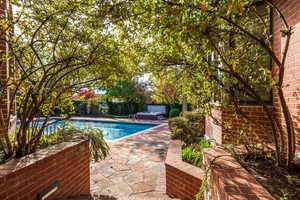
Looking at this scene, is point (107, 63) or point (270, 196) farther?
point (107, 63)

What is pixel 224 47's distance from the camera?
2.74 meters

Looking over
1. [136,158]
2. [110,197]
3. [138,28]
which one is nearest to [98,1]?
[138,28]

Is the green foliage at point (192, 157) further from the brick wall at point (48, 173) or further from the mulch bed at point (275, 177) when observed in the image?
the brick wall at point (48, 173)

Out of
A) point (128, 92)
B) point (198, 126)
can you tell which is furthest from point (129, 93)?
point (198, 126)

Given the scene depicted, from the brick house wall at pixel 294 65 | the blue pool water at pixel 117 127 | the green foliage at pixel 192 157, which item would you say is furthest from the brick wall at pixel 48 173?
the blue pool water at pixel 117 127

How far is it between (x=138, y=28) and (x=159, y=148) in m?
5.10

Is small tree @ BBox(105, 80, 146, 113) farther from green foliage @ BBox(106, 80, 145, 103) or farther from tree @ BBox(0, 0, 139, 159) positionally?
tree @ BBox(0, 0, 139, 159)

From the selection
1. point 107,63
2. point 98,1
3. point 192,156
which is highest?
point 98,1

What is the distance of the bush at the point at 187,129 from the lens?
19.8 feet

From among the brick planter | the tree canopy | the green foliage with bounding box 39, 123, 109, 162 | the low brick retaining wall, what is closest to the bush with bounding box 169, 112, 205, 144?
the brick planter

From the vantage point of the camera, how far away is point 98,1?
7.70 feet

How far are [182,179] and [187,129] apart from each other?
3.20 metres

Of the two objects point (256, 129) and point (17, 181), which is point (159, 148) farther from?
point (17, 181)

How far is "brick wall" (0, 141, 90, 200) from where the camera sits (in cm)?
193
